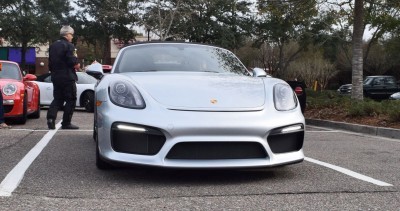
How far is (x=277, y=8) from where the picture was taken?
15.0 meters

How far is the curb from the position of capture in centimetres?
922

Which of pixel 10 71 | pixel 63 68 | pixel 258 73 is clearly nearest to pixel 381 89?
pixel 10 71

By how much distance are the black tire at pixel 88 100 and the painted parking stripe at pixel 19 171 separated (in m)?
7.79

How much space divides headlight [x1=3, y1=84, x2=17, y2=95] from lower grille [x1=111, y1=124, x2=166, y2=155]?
5.76m

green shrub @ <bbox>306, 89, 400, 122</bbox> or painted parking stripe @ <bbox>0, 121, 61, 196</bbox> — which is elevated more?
green shrub @ <bbox>306, 89, 400, 122</bbox>

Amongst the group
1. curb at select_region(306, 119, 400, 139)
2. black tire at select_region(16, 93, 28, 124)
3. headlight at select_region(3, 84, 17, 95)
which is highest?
headlight at select_region(3, 84, 17, 95)

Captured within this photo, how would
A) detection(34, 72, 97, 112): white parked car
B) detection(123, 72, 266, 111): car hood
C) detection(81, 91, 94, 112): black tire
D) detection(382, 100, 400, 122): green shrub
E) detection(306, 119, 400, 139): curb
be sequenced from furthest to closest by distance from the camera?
detection(34, 72, 97, 112): white parked car → detection(81, 91, 94, 112): black tire → detection(382, 100, 400, 122): green shrub → detection(306, 119, 400, 139): curb → detection(123, 72, 266, 111): car hood

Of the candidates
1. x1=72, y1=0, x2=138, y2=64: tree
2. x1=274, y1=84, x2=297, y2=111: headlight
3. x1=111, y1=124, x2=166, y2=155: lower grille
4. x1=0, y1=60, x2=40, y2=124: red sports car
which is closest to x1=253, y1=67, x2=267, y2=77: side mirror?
x1=274, y1=84, x2=297, y2=111: headlight

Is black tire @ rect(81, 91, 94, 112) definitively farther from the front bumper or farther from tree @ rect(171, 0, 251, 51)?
tree @ rect(171, 0, 251, 51)

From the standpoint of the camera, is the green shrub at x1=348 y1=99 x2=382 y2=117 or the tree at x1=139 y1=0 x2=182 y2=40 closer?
the green shrub at x1=348 y1=99 x2=382 y2=117

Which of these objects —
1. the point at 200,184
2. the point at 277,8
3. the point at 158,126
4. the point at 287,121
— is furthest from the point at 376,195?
the point at 277,8

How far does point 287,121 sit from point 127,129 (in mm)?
1366

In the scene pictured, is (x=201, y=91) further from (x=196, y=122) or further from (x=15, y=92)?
(x=15, y=92)

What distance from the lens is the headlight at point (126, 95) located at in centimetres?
435
